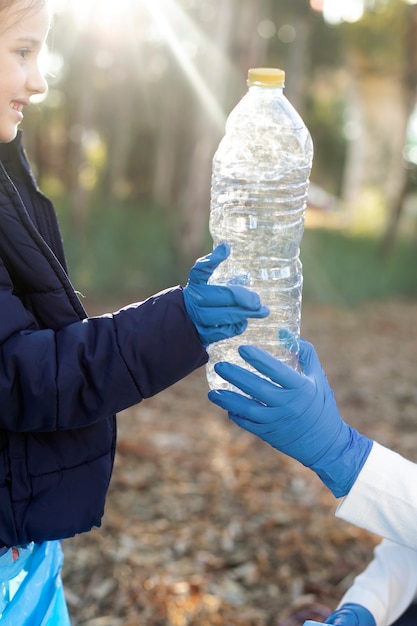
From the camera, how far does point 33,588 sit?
5.88 ft

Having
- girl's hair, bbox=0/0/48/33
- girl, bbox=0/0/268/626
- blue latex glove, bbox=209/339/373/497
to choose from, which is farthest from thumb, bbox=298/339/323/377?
girl's hair, bbox=0/0/48/33

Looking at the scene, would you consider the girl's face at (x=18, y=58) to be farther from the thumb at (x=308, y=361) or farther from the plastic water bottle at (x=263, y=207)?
the thumb at (x=308, y=361)

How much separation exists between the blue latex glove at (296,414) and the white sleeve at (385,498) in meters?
0.03

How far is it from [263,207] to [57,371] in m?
1.46

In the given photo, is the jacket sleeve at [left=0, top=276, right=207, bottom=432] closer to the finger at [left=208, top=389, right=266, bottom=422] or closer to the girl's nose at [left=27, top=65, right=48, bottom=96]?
the finger at [left=208, top=389, right=266, bottom=422]

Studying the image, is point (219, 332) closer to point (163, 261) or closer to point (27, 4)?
point (27, 4)

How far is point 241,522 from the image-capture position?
12.7 feet

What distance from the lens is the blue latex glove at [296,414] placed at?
1697 mm

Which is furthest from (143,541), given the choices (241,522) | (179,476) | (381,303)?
(381,303)

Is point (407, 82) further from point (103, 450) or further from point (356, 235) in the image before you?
point (103, 450)

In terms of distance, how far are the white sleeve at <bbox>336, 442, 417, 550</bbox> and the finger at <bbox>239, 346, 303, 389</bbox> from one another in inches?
11.7

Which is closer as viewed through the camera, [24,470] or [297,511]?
[24,470]

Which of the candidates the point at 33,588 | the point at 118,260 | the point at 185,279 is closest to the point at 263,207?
the point at 33,588

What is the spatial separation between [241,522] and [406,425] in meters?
2.33
